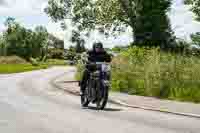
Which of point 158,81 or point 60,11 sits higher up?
point 60,11

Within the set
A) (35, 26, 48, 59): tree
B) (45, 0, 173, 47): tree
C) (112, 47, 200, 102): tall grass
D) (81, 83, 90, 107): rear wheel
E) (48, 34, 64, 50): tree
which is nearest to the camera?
(81, 83, 90, 107): rear wheel

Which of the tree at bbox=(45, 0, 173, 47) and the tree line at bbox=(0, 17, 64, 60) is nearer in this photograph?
the tree at bbox=(45, 0, 173, 47)

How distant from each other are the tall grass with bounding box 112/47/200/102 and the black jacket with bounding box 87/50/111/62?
367 centimetres

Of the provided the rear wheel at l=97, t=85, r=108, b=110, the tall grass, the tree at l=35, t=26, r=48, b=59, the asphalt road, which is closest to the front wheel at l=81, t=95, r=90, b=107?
the asphalt road

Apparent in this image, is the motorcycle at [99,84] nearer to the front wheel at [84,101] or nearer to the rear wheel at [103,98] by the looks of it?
the rear wheel at [103,98]

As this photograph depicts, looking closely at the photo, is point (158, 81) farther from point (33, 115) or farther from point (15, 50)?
point (15, 50)

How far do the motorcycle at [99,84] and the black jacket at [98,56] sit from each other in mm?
208

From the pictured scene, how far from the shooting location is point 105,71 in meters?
15.8

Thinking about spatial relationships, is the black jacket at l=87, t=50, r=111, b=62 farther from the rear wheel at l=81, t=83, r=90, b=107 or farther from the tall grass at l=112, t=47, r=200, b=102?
the tall grass at l=112, t=47, r=200, b=102

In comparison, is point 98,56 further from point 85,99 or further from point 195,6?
point 195,6

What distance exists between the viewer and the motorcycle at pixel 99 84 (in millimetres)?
15789

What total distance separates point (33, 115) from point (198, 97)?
20.1 ft

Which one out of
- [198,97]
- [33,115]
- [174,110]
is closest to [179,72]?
[198,97]

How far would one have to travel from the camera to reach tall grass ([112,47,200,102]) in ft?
64.6
